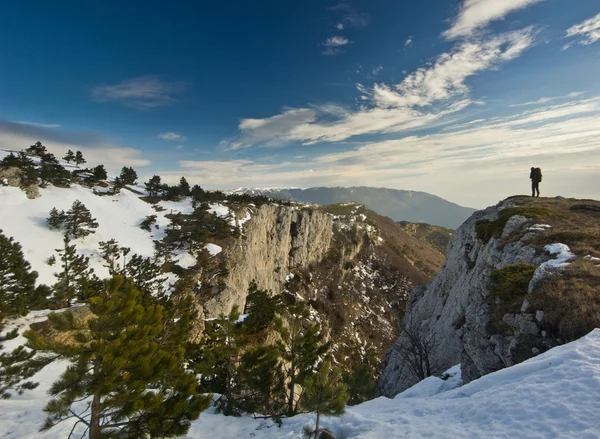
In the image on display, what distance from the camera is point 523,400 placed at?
8305 mm

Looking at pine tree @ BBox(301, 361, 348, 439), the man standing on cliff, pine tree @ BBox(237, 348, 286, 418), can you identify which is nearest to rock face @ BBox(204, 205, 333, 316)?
pine tree @ BBox(237, 348, 286, 418)

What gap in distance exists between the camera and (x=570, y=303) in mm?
12094

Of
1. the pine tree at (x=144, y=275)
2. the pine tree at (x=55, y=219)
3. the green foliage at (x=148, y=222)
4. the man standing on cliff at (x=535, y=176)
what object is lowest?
the pine tree at (x=144, y=275)

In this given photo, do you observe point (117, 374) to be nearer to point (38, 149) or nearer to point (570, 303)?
point (570, 303)

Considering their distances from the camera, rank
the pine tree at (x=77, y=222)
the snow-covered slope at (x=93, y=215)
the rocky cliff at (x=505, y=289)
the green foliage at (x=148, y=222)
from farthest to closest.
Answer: the green foliage at (x=148, y=222), the pine tree at (x=77, y=222), the snow-covered slope at (x=93, y=215), the rocky cliff at (x=505, y=289)

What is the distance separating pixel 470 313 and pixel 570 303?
6773mm

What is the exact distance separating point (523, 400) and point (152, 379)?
11.2m

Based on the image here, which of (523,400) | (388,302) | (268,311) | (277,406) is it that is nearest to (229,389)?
(277,406)

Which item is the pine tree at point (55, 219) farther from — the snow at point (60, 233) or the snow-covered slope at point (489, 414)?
the snow-covered slope at point (489, 414)

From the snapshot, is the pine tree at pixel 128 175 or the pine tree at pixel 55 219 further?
the pine tree at pixel 128 175

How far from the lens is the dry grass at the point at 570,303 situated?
11.5 m

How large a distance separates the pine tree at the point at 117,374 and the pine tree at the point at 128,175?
98.6 m

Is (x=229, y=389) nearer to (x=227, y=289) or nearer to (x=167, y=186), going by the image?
(x=227, y=289)

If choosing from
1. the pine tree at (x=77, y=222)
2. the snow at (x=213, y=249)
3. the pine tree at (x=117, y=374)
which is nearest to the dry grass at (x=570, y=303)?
the pine tree at (x=117, y=374)
